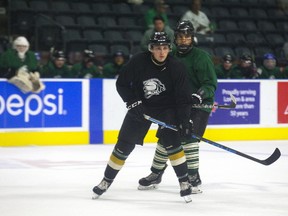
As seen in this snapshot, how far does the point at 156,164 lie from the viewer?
6746 mm

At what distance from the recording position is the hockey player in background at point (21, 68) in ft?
34.0

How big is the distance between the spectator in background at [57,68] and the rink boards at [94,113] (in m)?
0.46

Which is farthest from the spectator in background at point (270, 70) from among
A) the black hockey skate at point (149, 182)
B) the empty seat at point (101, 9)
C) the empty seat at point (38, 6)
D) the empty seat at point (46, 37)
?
the black hockey skate at point (149, 182)

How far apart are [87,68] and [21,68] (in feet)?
4.31

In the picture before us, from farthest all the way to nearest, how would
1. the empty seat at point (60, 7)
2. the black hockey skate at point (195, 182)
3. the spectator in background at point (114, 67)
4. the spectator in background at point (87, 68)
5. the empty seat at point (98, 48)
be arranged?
1. the empty seat at point (60, 7)
2. the empty seat at point (98, 48)
3. the spectator in background at point (114, 67)
4. the spectator in background at point (87, 68)
5. the black hockey skate at point (195, 182)

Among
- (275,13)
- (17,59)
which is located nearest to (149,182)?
(17,59)

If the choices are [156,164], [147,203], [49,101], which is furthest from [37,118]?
[147,203]

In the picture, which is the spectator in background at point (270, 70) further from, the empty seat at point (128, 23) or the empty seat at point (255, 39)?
the empty seat at point (128, 23)

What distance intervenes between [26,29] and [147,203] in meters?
7.23

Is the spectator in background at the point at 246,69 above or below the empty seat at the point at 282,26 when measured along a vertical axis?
below

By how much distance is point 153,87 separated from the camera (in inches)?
235

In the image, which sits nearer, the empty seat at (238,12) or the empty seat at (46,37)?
the empty seat at (46,37)

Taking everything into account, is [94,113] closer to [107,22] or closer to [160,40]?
[107,22]

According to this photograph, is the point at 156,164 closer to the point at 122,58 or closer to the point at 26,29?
the point at 122,58
